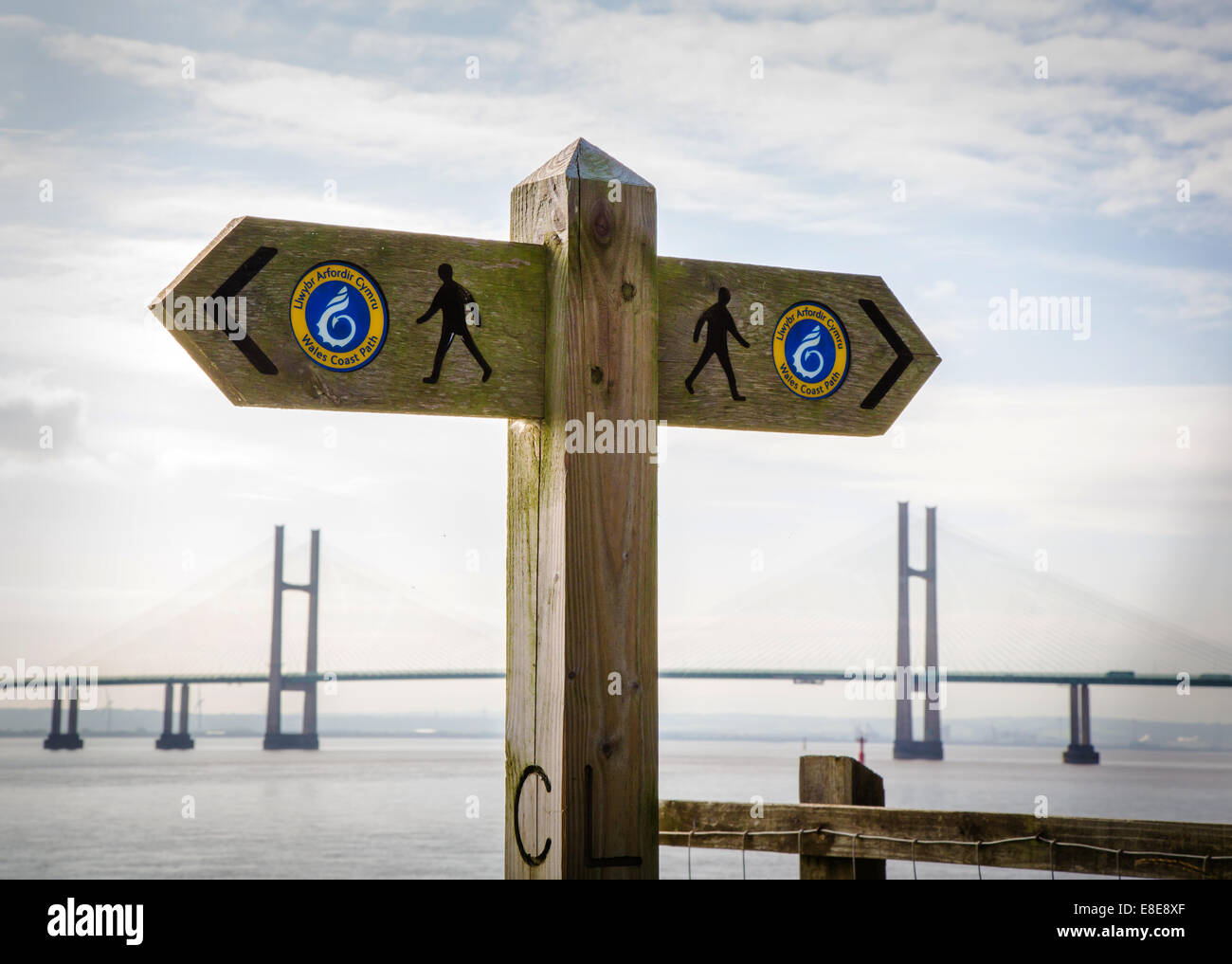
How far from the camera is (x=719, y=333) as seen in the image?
134cm

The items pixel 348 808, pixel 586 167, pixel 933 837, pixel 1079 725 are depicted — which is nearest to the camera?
pixel 586 167

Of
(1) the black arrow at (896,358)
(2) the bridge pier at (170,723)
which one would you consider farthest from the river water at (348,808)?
(1) the black arrow at (896,358)

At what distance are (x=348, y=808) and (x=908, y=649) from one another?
53.3ft

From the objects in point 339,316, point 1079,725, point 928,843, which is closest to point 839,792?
point 928,843

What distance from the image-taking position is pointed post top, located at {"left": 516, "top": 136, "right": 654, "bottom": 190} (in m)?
1.26

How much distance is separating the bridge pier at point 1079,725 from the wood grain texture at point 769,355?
3921cm

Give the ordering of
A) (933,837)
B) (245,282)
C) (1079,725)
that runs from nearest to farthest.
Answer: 1. (245,282)
2. (933,837)
3. (1079,725)

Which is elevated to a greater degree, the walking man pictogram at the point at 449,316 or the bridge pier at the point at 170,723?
the walking man pictogram at the point at 449,316

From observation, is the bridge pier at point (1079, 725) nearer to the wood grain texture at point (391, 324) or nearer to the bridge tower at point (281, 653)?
the bridge tower at point (281, 653)

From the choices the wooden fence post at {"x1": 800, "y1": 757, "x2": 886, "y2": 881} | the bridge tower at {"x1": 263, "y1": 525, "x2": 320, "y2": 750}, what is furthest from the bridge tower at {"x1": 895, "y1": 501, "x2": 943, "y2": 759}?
the wooden fence post at {"x1": 800, "y1": 757, "x2": 886, "y2": 881}

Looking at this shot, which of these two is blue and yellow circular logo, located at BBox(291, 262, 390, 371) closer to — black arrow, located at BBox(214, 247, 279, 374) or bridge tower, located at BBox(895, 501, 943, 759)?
black arrow, located at BBox(214, 247, 279, 374)

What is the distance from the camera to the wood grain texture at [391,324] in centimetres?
116

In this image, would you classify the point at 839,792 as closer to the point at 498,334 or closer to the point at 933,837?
the point at 933,837
